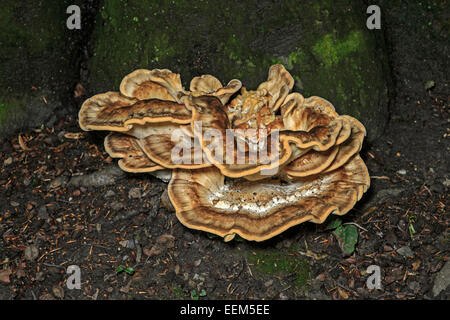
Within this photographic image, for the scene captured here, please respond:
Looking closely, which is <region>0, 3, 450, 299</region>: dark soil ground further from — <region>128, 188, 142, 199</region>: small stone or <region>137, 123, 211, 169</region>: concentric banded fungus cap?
<region>137, 123, 211, 169</region>: concentric banded fungus cap

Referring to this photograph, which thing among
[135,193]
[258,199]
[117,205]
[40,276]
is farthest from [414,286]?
[40,276]

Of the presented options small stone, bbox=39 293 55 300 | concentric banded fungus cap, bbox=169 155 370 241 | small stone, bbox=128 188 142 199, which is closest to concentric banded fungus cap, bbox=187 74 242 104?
concentric banded fungus cap, bbox=169 155 370 241

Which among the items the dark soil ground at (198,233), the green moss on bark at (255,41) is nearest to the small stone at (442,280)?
the dark soil ground at (198,233)

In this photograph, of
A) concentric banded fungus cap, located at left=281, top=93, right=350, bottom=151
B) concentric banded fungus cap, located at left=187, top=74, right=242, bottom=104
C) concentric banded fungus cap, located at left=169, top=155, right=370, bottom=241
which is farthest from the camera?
concentric banded fungus cap, located at left=187, top=74, right=242, bottom=104

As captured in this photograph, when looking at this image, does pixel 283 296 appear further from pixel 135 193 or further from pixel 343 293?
pixel 135 193

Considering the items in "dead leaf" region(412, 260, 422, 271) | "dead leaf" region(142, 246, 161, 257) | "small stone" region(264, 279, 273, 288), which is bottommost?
"small stone" region(264, 279, 273, 288)

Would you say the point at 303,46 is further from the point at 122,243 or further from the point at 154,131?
the point at 122,243
